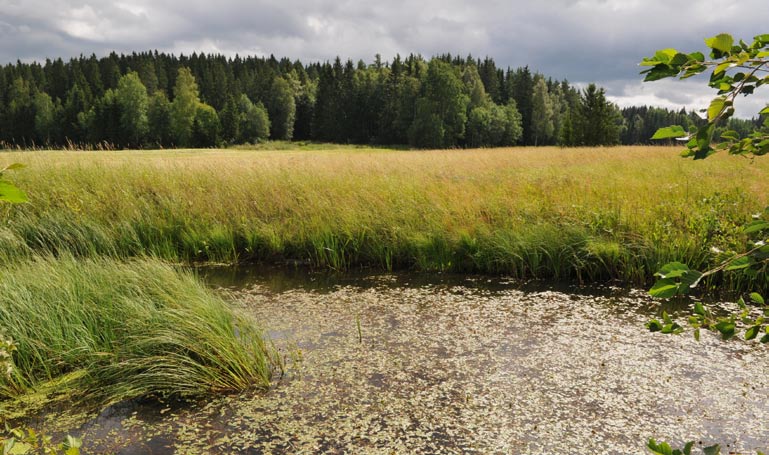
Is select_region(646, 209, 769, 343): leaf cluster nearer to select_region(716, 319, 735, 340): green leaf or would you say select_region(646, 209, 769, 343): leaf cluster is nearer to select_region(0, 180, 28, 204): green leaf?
select_region(716, 319, 735, 340): green leaf

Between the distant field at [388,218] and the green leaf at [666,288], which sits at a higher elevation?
the green leaf at [666,288]

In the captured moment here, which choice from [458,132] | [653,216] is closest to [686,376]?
[653,216]

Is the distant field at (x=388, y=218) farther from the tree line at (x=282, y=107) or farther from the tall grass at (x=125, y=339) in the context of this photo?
the tree line at (x=282, y=107)

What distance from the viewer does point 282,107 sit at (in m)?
66.8

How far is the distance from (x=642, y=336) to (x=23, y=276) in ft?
19.4

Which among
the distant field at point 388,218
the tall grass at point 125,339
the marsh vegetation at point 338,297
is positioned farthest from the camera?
the distant field at point 388,218

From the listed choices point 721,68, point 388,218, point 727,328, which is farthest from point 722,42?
point 388,218

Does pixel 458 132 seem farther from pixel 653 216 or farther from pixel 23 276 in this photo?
pixel 23 276

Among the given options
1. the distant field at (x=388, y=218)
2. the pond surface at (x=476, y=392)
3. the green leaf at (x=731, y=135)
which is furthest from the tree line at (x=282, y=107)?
the green leaf at (x=731, y=135)

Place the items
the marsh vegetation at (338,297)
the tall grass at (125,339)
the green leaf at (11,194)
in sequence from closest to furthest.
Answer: the green leaf at (11,194) < the marsh vegetation at (338,297) < the tall grass at (125,339)

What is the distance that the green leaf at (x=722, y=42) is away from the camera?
93cm

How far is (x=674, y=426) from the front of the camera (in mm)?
3498

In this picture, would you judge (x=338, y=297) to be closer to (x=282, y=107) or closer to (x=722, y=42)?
(x=722, y=42)

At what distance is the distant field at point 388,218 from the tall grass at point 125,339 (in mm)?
1824
